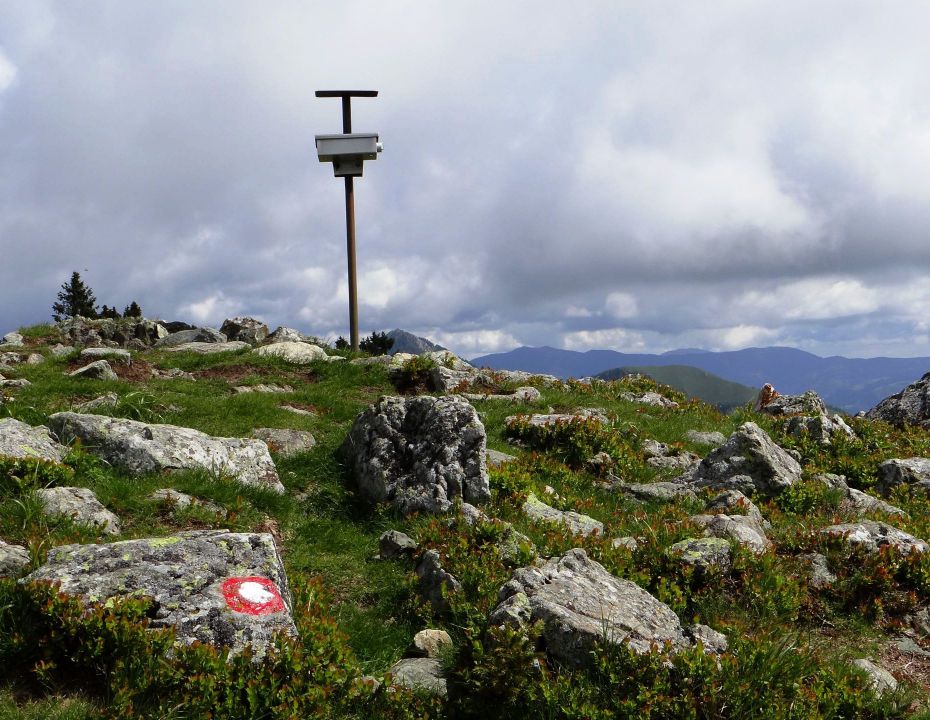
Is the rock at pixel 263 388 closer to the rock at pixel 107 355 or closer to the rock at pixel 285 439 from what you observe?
the rock at pixel 107 355

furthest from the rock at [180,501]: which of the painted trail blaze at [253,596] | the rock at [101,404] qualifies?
the rock at [101,404]

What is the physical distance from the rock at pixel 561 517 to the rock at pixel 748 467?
12.8ft

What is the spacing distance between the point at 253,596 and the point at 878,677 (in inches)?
274

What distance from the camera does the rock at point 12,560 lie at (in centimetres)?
715

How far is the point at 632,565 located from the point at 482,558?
215 centimetres

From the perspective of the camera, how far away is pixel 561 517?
11000mm

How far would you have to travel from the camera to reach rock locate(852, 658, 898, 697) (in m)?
7.00

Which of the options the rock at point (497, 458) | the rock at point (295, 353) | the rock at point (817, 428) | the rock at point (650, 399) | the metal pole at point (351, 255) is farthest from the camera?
the metal pole at point (351, 255)

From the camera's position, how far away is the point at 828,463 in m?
16.0

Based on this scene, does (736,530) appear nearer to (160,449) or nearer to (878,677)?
(878,677)

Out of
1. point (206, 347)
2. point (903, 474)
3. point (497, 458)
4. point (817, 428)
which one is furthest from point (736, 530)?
point (206, 347)

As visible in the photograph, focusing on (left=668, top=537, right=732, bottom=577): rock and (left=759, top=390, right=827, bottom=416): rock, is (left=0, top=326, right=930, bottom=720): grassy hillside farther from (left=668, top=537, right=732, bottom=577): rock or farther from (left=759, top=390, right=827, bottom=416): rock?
(left=759, top=390, right=827, bottom=416): rock

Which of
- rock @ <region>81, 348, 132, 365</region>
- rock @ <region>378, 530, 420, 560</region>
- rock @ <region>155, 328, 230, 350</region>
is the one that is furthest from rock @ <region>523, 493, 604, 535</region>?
rock @ <region>155, 328, 230, 350</region>

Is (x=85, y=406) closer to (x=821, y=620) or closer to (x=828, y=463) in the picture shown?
(x=821, y=620)
